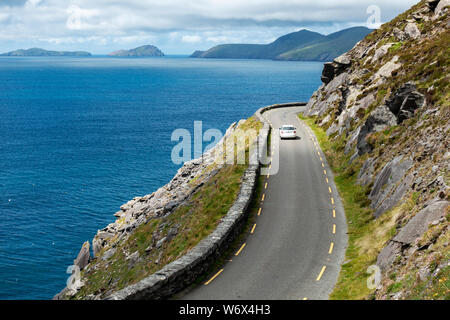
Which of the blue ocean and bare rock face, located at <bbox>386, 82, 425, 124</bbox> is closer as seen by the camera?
bare rock face, located at <bbox>386, 82, 425, 124</bbox>

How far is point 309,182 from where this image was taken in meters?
32.1

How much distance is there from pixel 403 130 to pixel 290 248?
1420 centimetres

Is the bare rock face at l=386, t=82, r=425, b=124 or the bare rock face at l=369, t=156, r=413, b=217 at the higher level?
the bare rock face at l=386, t=82, r=425, b=124

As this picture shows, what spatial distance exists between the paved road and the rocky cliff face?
261cm

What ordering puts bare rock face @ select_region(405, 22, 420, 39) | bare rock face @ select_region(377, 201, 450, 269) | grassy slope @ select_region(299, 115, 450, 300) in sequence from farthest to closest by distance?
bare rock face @ select_region(405, 22, 420, 39)
bare rock face @ select_region(377, 201, 450, 269)
grassy slope @ select_region(299, 115, 450, 300)

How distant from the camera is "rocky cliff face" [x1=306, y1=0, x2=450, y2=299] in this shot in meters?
15.1

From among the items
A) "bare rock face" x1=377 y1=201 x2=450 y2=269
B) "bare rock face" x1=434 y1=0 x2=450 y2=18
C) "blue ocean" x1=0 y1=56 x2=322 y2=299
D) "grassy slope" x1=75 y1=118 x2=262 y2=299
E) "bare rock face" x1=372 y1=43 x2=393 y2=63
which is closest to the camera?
"bare rock face" x1=377 y1=201 x2=450 y2=269

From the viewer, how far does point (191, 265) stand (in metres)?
17.3

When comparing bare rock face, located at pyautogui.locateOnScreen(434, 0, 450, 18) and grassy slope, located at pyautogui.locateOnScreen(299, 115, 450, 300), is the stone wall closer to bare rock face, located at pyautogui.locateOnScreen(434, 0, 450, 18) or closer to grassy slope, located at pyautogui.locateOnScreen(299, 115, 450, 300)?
grassy slope, located at pyautogui.locateOnScreen(299, 115, 450, 300)

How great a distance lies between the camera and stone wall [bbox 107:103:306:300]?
50.2 ft

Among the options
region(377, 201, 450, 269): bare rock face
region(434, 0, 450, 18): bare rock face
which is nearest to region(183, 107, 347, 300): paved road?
region(377, 201, 450, 269): bare rock face

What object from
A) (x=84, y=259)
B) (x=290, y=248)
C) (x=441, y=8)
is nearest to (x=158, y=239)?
(x=84, y=259)

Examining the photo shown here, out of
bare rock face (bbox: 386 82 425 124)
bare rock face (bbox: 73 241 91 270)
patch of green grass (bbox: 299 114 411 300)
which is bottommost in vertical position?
bare rock face (bbox: 73 241 91 270)

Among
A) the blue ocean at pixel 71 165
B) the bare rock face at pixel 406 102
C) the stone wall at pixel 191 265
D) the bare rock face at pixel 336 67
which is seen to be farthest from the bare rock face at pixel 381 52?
the blue ocean at pixel 71 165
